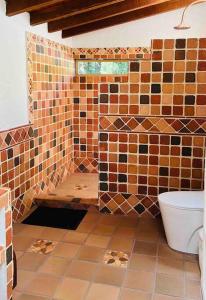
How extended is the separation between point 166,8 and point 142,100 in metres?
1.36

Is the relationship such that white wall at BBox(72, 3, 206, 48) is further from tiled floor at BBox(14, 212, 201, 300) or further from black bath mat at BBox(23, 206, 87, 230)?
tiled floor at BBox(14, 212, 201, 300)

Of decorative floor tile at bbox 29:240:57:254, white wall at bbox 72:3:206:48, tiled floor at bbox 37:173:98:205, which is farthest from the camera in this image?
white wall at bbox 72:3:206:48

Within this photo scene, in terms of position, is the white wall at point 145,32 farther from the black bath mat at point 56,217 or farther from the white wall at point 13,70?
the black bath mat at point 56,217

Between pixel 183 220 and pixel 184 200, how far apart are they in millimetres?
154

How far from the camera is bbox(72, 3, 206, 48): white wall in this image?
3.97 m

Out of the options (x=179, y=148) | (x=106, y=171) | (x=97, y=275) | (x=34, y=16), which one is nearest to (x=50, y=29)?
(x=34, y=16)

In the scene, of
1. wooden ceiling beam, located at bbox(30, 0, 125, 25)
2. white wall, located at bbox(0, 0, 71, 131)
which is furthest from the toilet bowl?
wooden ceiling beam, located at bbox(30, 0, 125, 25)

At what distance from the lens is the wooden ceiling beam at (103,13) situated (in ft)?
10.8

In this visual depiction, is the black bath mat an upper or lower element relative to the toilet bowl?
lower

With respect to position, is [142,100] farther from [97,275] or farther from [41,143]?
[97,275]

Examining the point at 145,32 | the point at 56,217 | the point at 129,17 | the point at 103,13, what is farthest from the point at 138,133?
the point at 145,32

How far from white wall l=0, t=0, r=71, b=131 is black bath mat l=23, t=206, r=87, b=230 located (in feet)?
2.83

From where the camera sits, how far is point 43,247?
256 centimetres

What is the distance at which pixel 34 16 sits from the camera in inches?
122
